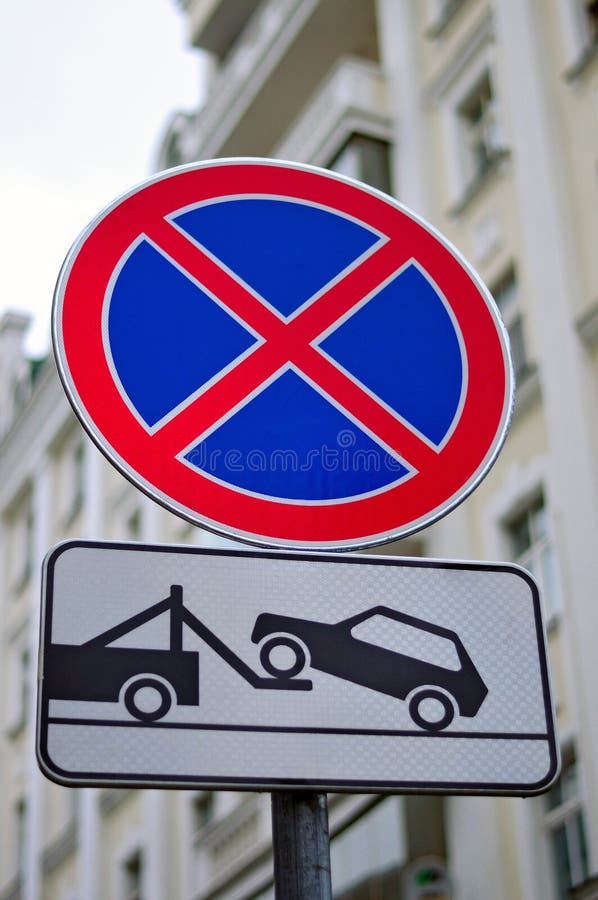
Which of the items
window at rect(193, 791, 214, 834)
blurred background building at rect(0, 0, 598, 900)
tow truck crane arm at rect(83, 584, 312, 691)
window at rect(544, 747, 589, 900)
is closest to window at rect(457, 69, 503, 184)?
blurred background building at rect(0, 0, 598, 900)

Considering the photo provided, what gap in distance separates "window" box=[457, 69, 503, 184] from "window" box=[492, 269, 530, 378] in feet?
5.55

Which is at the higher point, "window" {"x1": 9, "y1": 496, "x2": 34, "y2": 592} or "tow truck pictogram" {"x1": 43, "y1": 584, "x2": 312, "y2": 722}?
"window" {"x1": 9, "y1": 496, "x2": 34, "y2": 592}

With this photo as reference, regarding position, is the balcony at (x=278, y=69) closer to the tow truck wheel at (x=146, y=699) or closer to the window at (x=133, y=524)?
the window at (x=133, y=524)

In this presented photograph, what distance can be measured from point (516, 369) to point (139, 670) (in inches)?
503

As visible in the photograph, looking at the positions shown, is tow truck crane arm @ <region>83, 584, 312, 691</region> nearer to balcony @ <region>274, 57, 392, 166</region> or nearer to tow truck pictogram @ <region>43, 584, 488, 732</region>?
tow truck pictogram @ <region>43, 584, 488, 732</region>

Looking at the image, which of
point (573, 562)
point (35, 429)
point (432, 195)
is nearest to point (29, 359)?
point (35, 429)

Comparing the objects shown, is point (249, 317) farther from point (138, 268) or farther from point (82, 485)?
point (82, 485)

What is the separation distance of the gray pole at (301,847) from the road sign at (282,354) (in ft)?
1.13

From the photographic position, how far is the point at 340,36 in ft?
63.4

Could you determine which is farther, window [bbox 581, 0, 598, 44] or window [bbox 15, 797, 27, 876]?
window [bbox 15, 797, 27, 876]

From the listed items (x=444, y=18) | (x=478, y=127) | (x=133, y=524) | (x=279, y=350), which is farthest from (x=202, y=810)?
(x=279, y=350)

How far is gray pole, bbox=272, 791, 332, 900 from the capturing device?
171cm

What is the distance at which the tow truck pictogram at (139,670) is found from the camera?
1.73 metres

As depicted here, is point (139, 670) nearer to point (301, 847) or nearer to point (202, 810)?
point (301, 847)
